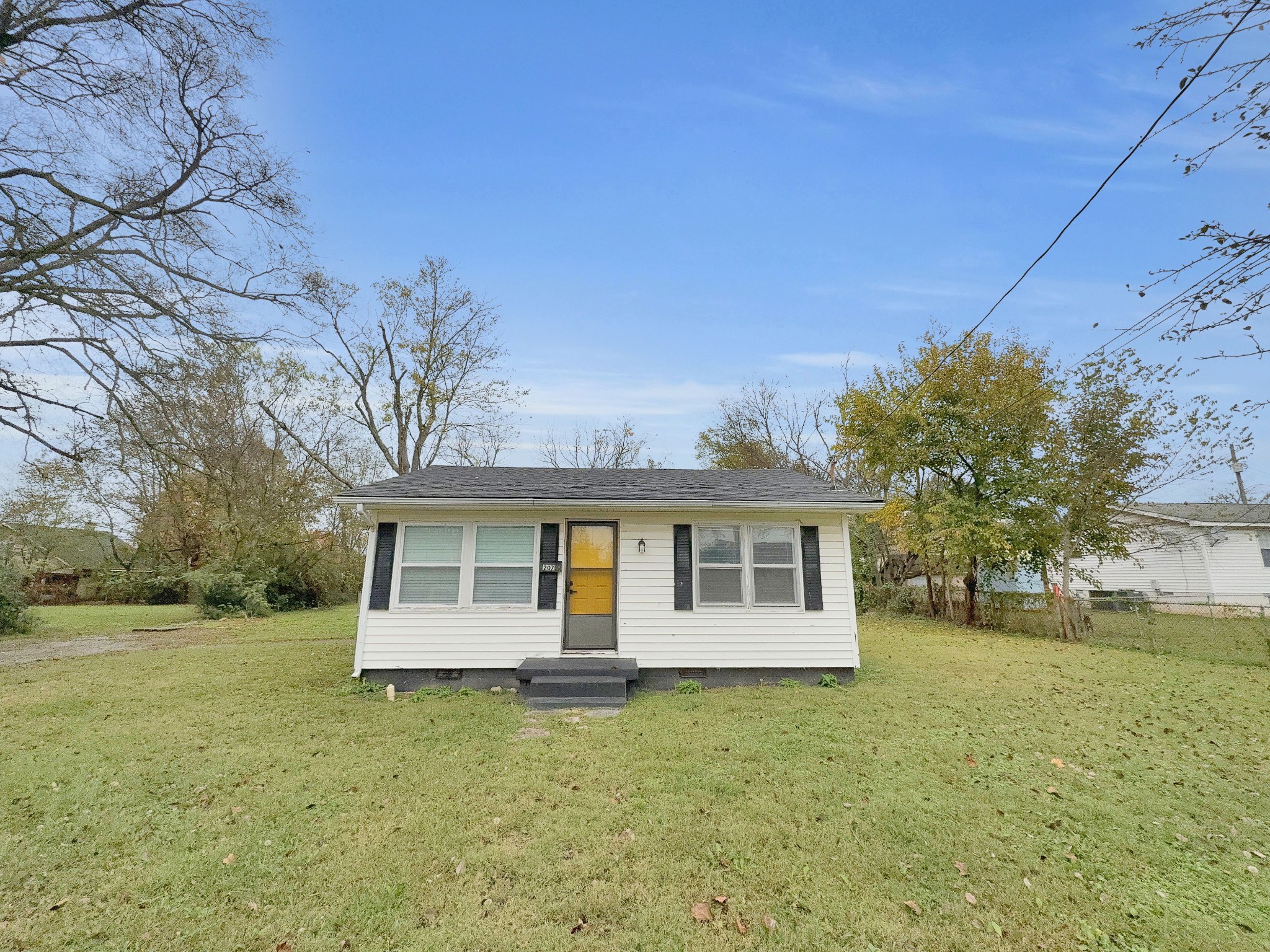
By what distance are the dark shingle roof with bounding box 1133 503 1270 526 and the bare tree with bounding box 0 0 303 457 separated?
26350 mm

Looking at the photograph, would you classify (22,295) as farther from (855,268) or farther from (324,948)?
(855,268)

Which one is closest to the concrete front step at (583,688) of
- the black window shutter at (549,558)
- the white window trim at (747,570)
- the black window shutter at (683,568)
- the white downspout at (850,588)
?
the black window shutter at (549,558)

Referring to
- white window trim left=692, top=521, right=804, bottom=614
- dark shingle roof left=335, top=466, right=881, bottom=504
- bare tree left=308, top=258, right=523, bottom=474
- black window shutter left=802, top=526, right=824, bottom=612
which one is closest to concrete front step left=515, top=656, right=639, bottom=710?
white window trim left=692, top=521, right=804, bottom=614

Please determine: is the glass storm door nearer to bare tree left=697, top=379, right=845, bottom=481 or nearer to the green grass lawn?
the green grass lawn

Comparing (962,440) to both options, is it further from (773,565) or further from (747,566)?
(747,566)

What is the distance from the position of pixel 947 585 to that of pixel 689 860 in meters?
16.5

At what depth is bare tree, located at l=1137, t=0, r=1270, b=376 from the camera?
2.87 m

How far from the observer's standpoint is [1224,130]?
2.99 m

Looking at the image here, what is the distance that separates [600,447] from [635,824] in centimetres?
2866

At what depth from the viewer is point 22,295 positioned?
25.7ft

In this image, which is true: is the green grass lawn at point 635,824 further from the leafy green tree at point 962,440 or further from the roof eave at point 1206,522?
the roof eave at point 1206,522

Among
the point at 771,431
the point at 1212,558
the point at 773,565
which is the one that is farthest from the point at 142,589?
the point at 1212,558

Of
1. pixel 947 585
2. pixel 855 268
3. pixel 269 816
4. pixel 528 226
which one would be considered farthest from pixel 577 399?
pixel 269 816

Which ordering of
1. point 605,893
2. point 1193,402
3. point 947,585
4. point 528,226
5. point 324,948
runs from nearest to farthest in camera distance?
point 324,948 → point 605,893 → point 1193,402 → point 528,226 → point 947,585
